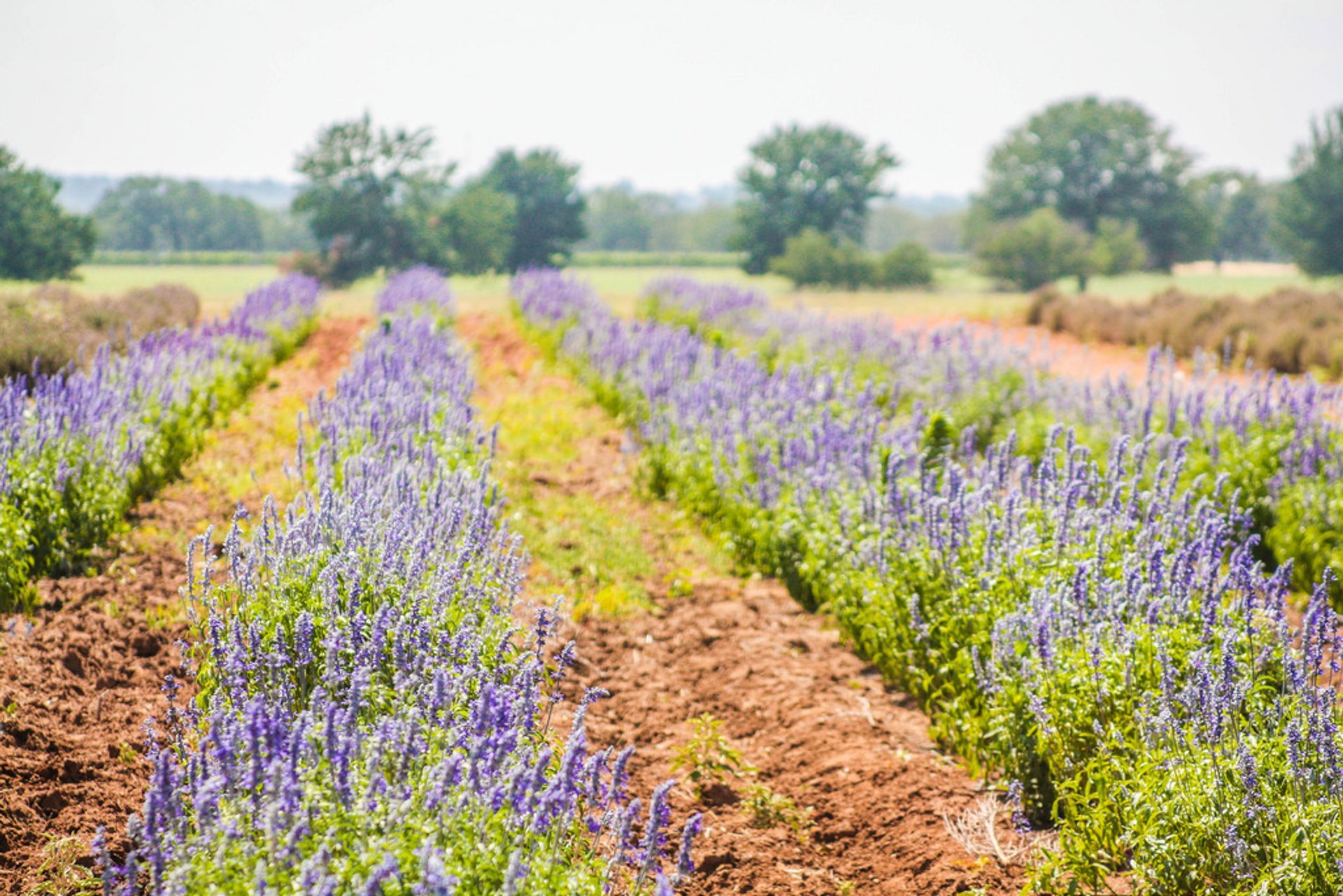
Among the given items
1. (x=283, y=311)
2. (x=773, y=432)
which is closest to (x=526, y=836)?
(x=773, y=432)

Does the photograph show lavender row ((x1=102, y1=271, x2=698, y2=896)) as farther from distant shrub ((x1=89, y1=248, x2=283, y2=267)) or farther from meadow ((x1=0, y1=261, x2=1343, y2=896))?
distant shrub ((x1=89, y1=248, x2=283, y2=267))

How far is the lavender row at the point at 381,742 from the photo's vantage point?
2.16m

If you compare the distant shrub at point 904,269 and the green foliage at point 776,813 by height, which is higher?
the distant shrub at point 904,269

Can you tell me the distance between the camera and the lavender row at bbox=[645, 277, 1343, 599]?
626cm

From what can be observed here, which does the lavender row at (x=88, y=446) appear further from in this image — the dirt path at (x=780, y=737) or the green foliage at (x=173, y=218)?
the green foliage at (x=173, y=218)

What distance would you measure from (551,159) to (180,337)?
39866 mm

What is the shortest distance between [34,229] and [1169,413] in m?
25.3

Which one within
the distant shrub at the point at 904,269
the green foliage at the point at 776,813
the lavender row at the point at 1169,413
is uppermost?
the distant shrub at the point at 904,269

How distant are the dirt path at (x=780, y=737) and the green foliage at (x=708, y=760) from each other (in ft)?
0.17

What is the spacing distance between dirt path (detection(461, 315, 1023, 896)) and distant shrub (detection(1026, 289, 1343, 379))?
962cm

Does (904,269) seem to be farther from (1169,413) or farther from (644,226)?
(644,226)

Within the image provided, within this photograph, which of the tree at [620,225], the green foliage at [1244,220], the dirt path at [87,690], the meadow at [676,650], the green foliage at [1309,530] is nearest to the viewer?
the meadow at [676,650]

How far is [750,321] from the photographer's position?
15.6 m

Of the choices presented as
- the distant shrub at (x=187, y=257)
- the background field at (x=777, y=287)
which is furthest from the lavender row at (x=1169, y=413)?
the distant shrub at (x=187, y=257)
